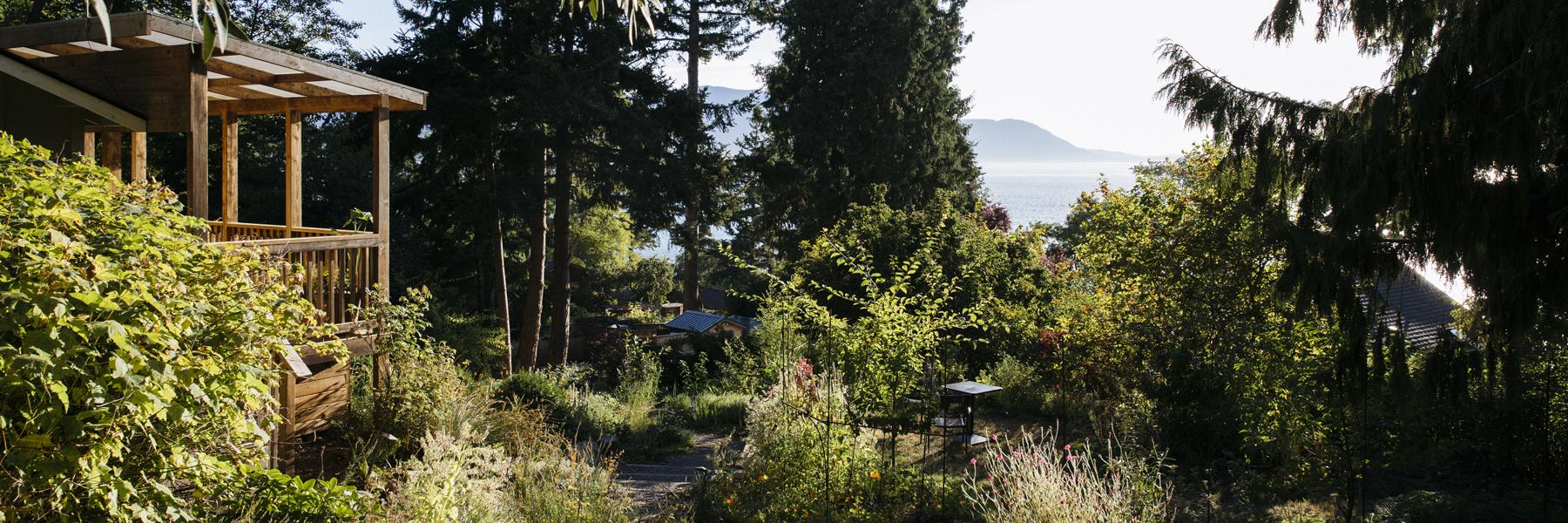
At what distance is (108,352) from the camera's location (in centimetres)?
290

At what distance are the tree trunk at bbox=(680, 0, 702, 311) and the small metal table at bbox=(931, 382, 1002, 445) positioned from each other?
9216 mm

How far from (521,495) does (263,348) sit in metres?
1.94

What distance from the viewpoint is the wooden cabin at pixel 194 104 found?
550 cm

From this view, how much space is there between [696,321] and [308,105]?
43.7 feet

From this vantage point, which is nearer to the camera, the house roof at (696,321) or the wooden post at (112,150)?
the wooden post at (112,150)

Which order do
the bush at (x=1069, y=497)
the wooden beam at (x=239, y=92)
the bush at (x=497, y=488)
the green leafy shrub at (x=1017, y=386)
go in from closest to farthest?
1. the bush at (x=497, y=488)
2. the bush at (x=1069, y=497)
3. the wooden beam at (x=239, y=92)
4. the green leafy shrub at (x=1017, y=386)

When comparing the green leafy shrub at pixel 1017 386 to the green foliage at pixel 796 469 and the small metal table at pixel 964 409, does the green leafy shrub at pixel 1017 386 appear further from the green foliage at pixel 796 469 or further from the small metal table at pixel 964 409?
the green foliage at pixel 796 469

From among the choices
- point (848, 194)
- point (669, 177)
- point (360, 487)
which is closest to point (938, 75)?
point (848, 194)

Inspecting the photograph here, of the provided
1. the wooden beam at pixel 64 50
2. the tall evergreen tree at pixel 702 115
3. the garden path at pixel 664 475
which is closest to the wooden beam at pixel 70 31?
the wooden beam at pixel 64 50

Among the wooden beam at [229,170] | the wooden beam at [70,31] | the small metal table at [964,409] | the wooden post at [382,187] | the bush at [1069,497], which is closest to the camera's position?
the bush at [1069,497]

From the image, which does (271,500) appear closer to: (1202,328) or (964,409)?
(964,409)

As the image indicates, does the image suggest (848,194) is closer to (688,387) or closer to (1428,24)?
(688,387)

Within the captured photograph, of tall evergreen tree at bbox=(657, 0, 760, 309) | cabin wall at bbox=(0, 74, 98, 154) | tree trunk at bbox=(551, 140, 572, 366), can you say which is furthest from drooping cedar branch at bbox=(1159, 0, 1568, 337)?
tree trunk at bbox=(551, 140, 572, 366)

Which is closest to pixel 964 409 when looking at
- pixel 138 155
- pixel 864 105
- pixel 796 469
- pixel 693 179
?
pixel 796 469
